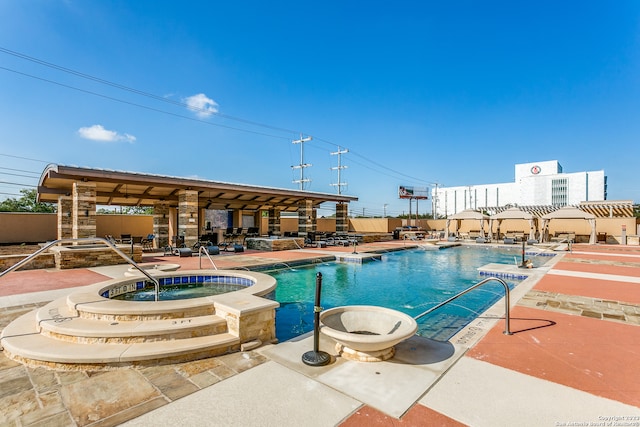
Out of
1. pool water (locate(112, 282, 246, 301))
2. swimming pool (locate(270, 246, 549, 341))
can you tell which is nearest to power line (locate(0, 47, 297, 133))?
pool water (locate(112, 282, 246, 301))

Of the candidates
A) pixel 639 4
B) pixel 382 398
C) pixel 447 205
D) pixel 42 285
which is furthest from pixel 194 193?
pixel 447 205

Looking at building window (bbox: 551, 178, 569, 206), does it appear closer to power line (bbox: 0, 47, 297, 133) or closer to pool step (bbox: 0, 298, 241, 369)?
power line (bbox: 0, 47, 297, 133)

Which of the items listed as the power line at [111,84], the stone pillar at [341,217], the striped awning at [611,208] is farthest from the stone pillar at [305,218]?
the striped awning at [611,208]

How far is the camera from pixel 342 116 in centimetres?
2606

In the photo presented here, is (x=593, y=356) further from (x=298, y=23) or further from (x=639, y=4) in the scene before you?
(x=298, y=23)

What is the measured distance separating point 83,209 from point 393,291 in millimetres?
11550

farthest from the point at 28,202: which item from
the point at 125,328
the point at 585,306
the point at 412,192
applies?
the point at 412,192

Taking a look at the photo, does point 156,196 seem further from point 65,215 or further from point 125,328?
point 125,328

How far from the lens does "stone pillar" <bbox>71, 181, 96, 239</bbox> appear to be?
1112cm

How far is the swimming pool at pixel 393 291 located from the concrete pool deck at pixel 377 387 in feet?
4.71

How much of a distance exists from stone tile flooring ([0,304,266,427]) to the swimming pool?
1.91 meters

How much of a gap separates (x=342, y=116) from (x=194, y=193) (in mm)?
16037

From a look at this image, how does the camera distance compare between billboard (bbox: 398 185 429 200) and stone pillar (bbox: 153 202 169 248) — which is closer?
stone pillar (bbox: 153 202 169 248)

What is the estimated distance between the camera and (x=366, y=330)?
4.43 meters
